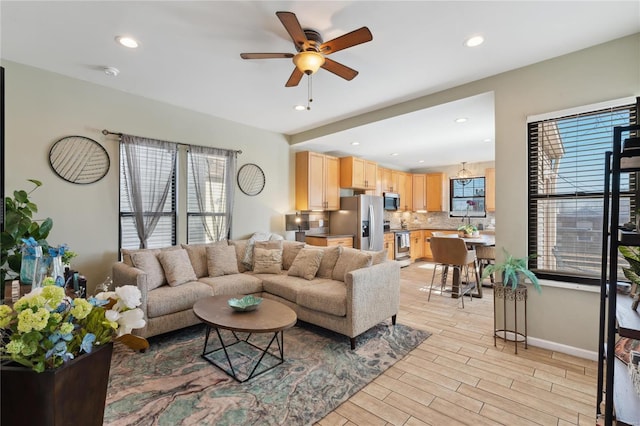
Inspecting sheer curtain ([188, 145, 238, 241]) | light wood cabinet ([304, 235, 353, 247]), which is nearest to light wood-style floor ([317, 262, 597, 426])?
light wood cabinet ([304, 235, 353, 247])

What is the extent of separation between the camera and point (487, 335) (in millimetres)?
3174

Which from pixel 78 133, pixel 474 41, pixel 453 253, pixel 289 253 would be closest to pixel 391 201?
pixel 453 253

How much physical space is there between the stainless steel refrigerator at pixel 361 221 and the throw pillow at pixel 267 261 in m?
2.23

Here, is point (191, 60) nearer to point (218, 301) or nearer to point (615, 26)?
point (218, 301)

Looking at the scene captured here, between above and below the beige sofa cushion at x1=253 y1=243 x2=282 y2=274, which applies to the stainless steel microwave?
above

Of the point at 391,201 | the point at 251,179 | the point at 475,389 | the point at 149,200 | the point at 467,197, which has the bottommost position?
the point at 475,389

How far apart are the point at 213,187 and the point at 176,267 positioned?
149 centimetres

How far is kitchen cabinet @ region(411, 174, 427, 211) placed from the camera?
8.19m

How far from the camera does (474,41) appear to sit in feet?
8.11

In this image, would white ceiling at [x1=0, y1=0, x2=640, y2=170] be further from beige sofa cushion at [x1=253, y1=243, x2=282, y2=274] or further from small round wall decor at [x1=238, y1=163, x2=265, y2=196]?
beige sofa cushion at [x1=253, y1=243, x2=282, y2=274]

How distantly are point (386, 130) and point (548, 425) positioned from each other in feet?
12.6

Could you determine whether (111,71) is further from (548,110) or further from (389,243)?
(389,243)

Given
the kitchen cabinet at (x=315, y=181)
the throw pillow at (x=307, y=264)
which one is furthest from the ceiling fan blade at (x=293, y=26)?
the kitchen cabinet at (x=315, y=181)

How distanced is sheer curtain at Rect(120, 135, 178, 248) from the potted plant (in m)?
3.16
